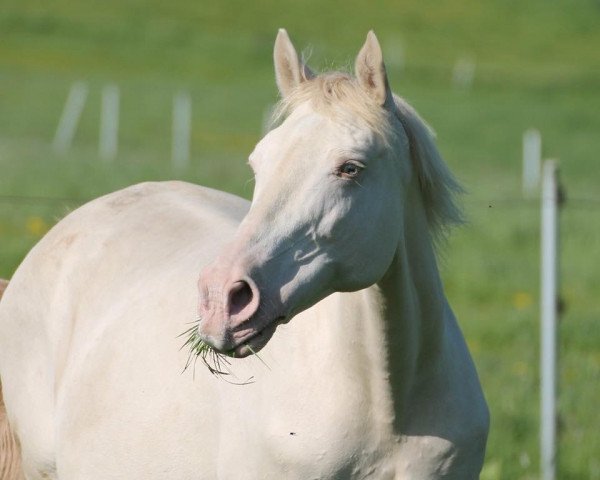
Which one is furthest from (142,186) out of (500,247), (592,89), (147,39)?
(147,39)

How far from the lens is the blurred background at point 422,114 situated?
8.12 m

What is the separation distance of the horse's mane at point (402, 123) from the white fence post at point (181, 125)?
→ 2209cm

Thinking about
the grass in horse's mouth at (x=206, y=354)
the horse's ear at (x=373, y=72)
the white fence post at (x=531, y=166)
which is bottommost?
the grass in horse's mouth at (x=206, y=354)

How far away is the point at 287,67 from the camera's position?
3.62 m

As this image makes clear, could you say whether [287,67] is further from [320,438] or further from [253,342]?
[320,438]

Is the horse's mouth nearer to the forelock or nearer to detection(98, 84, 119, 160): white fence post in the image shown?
the forelock

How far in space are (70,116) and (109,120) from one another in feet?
3.51

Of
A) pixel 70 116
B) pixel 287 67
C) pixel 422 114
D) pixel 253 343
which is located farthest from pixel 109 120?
pixel 253 343

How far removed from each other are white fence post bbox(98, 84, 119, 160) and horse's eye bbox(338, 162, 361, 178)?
75.2 ft

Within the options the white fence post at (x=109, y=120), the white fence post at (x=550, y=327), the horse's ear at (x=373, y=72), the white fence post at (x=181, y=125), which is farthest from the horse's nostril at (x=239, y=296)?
the white fence post at (x=109, y=120)

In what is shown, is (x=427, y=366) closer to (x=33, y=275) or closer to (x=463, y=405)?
(x=463, y=405)

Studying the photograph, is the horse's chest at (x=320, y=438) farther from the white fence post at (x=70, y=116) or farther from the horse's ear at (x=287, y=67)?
the white fence post at (x=70, y=116)

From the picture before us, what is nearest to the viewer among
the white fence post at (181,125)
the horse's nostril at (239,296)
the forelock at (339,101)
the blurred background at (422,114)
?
the horse's nostril at (239,296)

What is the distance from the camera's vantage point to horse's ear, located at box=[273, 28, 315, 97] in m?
3.58
